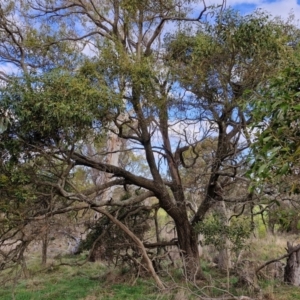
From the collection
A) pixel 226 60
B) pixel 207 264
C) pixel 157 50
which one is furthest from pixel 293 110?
pixel 207 264

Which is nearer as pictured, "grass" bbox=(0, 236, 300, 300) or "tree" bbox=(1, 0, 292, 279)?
"tree" bbox=(1, 0, 292, 279)

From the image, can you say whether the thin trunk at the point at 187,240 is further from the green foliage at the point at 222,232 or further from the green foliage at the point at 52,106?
the green foliage at the point at 52,106

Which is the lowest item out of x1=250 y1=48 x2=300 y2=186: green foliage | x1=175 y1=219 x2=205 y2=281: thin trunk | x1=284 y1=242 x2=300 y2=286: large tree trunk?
x1=284 y1=242 x2=300 y2=286: large tree trunk

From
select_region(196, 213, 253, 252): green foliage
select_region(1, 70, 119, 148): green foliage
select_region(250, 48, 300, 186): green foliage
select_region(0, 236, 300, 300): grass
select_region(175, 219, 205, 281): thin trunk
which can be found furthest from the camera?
select_region(175, 219, 205, 281): thin trunk

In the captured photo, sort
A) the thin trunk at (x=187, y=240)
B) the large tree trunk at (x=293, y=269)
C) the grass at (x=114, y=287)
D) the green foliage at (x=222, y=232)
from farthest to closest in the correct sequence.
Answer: the thin trunk at (x=187, y=240) < the large tree trunk at (x=293, y=269) < the green foliage at (x=222, y=232) < the grass at (x=114, y=287)

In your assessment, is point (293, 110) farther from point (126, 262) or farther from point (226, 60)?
point (126, 262)

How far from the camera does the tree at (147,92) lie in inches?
191

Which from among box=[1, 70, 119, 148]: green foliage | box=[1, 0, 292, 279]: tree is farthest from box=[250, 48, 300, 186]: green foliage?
box=[1, 70, 119, 148]: green foliage

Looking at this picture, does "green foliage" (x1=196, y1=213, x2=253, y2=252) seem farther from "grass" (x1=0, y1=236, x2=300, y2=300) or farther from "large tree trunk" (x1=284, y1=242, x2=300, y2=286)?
"large tree trunk" (x1=284, y1=242, x2=300, y2=286)

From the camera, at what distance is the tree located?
16.0 feet

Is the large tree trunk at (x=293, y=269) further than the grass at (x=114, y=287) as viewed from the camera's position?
Yes

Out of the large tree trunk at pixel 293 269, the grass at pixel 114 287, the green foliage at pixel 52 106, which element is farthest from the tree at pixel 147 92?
the large tree trunk at pixel 293 269

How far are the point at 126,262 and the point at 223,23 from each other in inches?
216

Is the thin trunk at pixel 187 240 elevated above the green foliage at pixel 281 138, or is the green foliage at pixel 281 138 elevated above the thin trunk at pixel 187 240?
the green foliage at pixel 281 138
